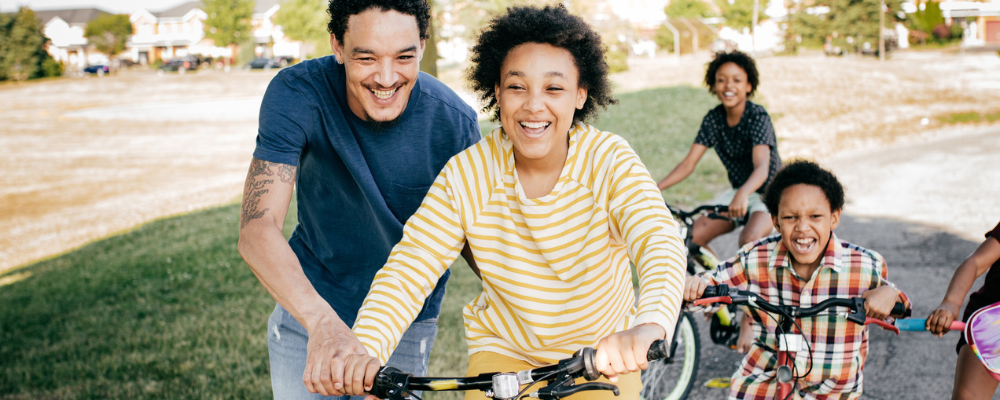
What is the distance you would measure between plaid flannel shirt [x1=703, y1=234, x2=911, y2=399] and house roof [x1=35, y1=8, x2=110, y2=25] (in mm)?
106658

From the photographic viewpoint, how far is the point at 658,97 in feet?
73.9

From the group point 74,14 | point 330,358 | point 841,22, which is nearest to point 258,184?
point 330,358

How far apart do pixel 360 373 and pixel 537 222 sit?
68 centimetres

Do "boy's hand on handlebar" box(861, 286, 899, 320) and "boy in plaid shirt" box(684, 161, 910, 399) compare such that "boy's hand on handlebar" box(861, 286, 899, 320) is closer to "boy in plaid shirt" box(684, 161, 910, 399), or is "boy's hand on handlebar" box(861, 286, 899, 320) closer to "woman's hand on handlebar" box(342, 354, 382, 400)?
"boy in plaid shirt" box(684, 161, 910, 399)

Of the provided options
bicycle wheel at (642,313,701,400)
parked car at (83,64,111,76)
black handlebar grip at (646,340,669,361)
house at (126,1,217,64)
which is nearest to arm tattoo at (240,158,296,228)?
black handlebar grip at (646,340,669,361)

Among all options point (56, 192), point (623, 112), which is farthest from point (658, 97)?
point (56, 192)

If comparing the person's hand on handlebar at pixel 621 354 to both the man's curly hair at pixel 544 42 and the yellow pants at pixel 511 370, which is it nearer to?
the yellow pants at pixel 511 370

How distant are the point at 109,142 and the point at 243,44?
45201 mm

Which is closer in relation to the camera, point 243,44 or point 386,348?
point 386,348

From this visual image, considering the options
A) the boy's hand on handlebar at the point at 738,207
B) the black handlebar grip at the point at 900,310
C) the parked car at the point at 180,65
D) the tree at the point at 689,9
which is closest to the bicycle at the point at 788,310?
the black handlebar grip at the point at 900,310

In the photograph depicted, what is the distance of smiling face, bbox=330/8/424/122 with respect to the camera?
98.2 inches

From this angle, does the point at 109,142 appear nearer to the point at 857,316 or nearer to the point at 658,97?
the point at 658,97

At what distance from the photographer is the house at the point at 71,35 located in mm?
83062

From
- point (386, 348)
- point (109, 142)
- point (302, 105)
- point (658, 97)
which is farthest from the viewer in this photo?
point (109, 142)
